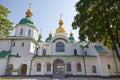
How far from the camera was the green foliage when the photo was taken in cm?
1332

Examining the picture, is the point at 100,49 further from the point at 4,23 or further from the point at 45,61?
the point at 4,23

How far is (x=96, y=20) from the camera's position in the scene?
13906 mm

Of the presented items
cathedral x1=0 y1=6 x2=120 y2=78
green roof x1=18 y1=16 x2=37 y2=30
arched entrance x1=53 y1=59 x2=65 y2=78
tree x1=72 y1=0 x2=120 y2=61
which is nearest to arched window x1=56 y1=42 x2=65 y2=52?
cathedral x1=0 y1=6 x2=120 y2=78

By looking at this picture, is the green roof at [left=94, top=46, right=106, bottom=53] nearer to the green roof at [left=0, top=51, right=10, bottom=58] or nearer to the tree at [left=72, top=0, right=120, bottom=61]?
the tree at [left=72, top=0, right=120, bottom=61]

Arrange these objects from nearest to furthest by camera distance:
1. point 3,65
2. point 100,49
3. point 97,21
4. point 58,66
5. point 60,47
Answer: point 97,21
point 3,65
point 58,66
point 100,49
point 60,47

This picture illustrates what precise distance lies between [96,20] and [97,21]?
0.17 metres

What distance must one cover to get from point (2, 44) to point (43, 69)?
35.3 feet

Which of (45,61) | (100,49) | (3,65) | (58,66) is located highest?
(100,49)

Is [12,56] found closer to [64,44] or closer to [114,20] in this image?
[64,44]

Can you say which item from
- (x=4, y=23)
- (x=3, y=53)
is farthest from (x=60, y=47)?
(x=4, y=23)

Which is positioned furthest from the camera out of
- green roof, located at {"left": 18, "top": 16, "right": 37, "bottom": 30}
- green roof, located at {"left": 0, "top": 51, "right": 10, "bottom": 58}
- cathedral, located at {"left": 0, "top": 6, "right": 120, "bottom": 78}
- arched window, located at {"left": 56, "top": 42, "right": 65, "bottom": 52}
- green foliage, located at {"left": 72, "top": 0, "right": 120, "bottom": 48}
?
arched window, located at {"left": 56, "top": 42, "right": 65, "bottom": 52}

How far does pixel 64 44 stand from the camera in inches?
1098

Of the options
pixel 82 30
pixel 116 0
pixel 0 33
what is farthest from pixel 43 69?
pixel 116 0

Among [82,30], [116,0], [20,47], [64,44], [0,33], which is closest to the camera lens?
[116,0]
